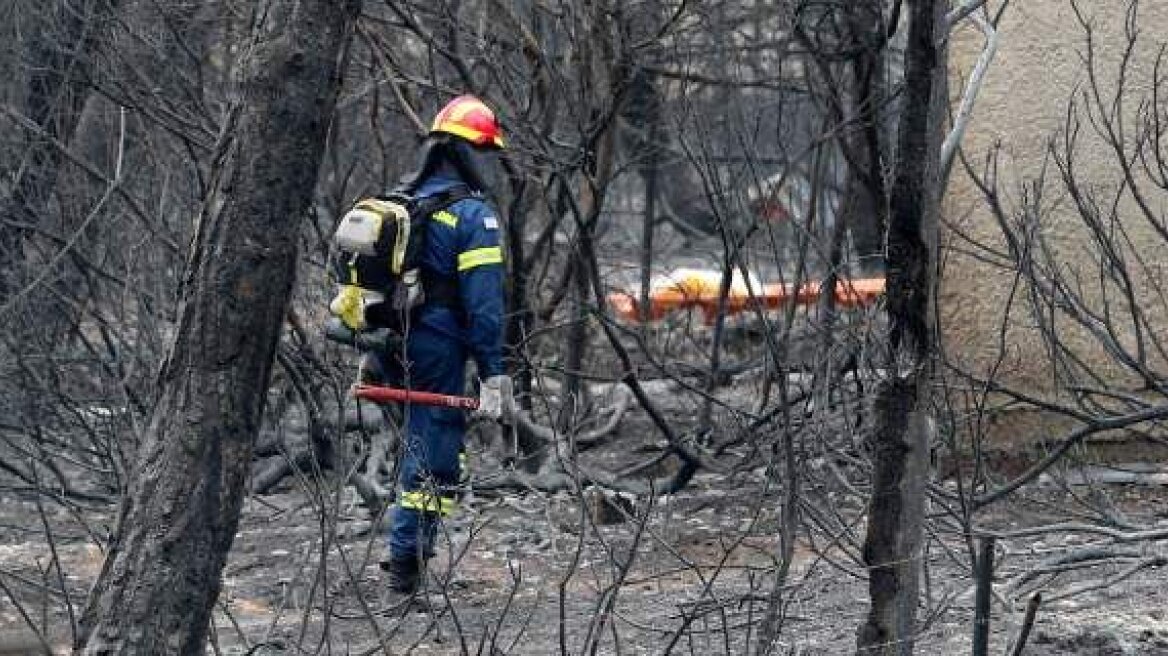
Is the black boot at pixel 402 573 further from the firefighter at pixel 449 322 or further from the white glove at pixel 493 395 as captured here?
the white glove at pixel 493 395

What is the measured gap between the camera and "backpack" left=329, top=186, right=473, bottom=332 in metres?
7.79

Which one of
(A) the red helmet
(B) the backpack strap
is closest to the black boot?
(B) the backpack strap

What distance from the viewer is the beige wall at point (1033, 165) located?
9469 millimetres

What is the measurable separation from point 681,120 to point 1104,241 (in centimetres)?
152

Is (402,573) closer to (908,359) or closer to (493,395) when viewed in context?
(493,395)

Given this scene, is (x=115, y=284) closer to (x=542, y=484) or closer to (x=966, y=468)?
(x=542, y=484)

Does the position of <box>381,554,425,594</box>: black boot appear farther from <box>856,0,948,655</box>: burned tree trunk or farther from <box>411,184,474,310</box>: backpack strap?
<box>856,0,948,655</box>: burned tree trunk

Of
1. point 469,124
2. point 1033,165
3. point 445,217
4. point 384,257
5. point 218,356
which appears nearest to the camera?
point 218,356

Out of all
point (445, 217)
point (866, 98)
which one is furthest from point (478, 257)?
point (866, 98)

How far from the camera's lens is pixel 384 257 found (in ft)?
25.7

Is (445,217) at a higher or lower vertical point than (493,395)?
higher

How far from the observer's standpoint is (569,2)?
10.0m

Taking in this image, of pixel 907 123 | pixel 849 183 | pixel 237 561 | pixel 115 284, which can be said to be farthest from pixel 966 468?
pixel 907 123

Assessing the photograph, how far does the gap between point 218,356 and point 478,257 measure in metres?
3.65
